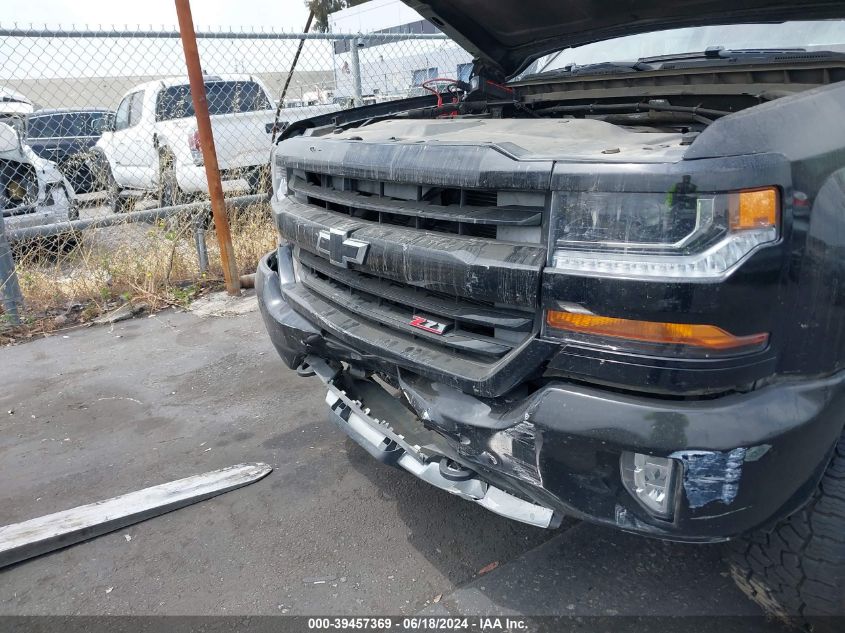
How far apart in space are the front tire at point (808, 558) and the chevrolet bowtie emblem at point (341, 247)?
1.41 meters

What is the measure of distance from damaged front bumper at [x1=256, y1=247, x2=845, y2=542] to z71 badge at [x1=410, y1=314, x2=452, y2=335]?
0.45ft

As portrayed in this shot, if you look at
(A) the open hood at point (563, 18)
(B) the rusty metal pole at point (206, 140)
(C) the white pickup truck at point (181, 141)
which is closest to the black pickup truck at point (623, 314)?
(A) the open hood at point (563, 18)

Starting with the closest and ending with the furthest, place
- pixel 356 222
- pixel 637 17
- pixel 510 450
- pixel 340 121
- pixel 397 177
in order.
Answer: pixel 510 450 < pixel 397 177 < pixel 356 222 < pixel 637 17 < pixel 340 121

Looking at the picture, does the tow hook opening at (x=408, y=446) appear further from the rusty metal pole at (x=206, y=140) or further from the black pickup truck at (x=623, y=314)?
the rusty metal pole at (x=206, y=140)

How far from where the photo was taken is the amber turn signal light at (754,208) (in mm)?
1409

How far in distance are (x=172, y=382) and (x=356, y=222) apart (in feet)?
7.38

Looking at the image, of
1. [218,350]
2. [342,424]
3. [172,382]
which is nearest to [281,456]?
[342,424]

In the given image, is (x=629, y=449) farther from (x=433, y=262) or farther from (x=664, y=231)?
(x=433, y=262)

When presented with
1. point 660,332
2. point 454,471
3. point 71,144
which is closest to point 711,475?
point 660,332

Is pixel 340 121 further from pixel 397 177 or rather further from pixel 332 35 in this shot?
pixel 332 35

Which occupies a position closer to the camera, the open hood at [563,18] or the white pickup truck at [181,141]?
the open hood at [563,18]

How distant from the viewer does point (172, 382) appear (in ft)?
12.8

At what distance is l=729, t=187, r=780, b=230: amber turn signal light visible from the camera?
4.62 feet

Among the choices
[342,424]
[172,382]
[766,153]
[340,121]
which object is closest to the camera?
[766,153]
